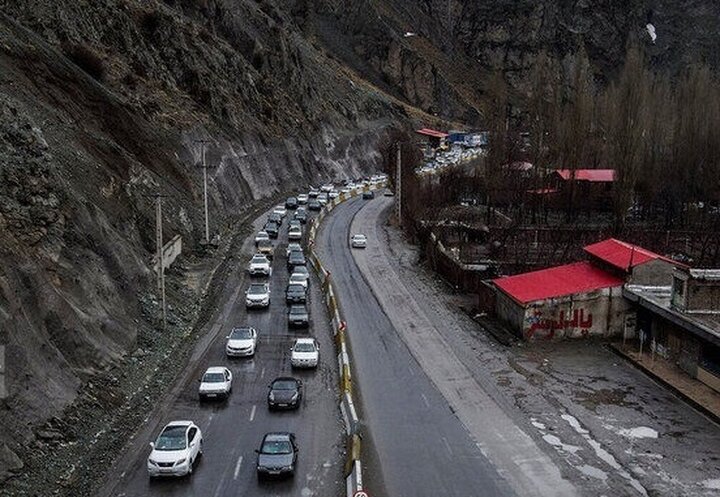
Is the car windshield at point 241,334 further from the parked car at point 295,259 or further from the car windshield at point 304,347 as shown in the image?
the parked car at point 295,259

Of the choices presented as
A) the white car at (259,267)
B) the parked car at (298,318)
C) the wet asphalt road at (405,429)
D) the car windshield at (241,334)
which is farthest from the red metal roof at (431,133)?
the car windshield at (241,334)

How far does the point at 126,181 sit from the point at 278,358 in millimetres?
18331

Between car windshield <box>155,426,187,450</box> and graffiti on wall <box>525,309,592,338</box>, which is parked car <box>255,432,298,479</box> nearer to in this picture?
car windshield <box>155,426,187,450</box>

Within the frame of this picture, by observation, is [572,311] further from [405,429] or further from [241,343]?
[241,343]

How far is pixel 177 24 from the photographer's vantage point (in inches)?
3319

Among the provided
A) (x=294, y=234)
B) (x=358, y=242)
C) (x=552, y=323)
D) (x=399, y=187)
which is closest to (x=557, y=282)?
(x=552, y=323)

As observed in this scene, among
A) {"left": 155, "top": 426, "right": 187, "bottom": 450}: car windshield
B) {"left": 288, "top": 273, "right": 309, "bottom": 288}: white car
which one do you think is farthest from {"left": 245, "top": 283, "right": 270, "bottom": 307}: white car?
→ {"left": 155, "top": 426, "right": 187, "bottom": 450}: car windshield

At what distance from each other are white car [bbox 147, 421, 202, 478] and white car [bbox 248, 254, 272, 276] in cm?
2850

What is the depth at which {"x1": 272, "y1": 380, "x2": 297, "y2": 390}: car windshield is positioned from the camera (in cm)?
3154

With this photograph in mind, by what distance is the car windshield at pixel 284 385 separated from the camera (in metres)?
31.5

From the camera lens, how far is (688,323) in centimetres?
3612

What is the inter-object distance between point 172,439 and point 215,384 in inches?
253

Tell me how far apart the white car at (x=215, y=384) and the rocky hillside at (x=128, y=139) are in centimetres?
387

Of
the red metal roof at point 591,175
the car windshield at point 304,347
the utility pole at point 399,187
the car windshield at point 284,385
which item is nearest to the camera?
the car windshield at point 284,385
